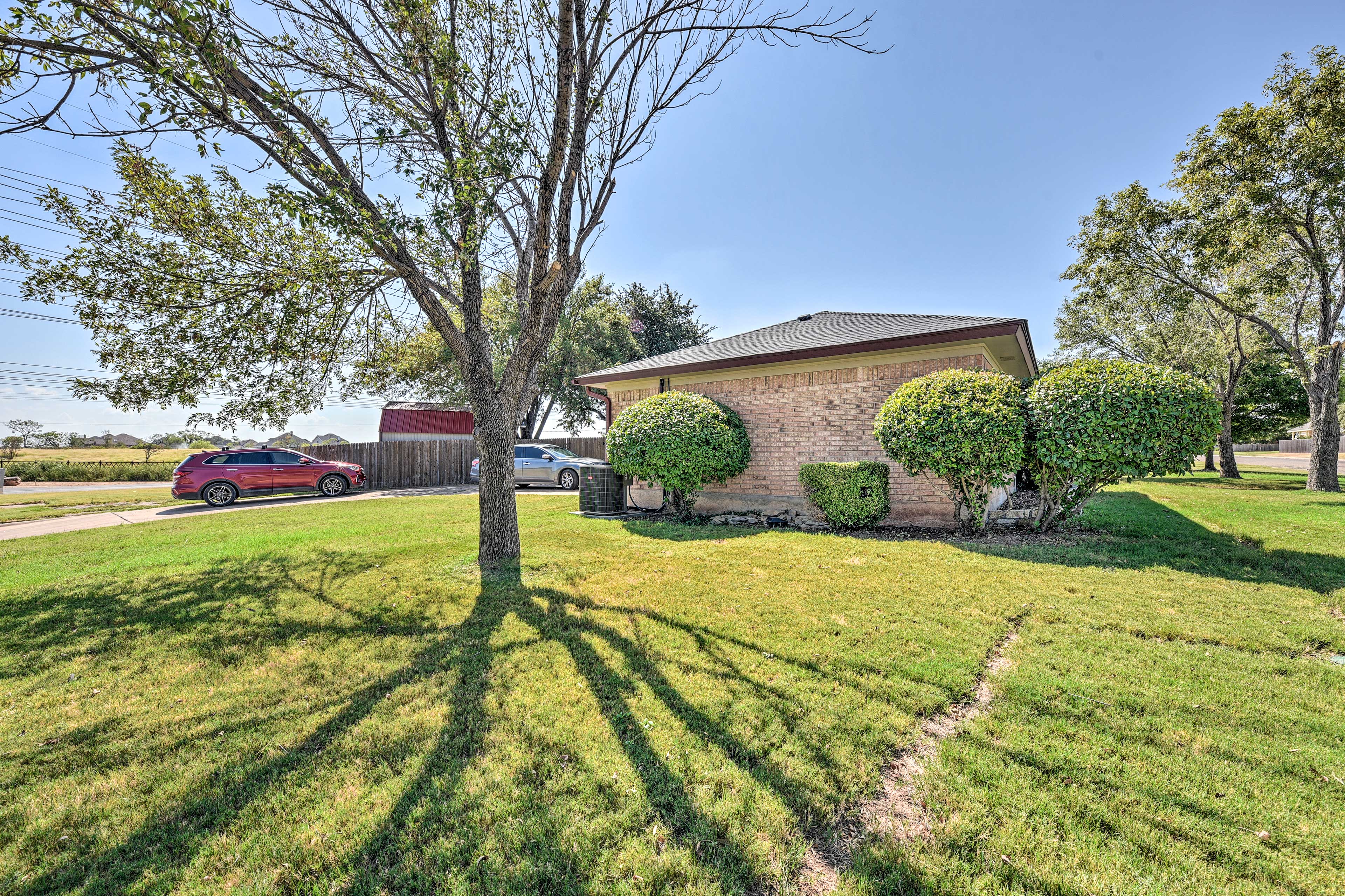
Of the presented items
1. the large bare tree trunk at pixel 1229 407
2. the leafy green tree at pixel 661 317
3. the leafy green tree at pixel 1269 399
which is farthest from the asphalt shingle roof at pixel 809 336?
the leafy green tree at pixel 1269 399

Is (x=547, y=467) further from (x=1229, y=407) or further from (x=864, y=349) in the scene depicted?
(x=1229, y=407)

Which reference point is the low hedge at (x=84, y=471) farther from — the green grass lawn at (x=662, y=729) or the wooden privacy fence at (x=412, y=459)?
the green grass lawn at (x=662, y=729)

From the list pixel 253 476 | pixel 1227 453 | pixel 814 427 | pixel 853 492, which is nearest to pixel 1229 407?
pixel 1227 453

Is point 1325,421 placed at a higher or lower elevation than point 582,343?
lower

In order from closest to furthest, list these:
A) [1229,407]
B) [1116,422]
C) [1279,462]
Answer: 1. [1116,422]
2. [1229,407]
3. [1279,462]

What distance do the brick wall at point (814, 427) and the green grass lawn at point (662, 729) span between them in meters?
2.64

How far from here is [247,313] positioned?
5.41 m

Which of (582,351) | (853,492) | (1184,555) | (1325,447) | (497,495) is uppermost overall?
(582,351)

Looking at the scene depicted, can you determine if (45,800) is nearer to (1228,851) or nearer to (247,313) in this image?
(1228,851)

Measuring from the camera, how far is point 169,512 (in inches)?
444

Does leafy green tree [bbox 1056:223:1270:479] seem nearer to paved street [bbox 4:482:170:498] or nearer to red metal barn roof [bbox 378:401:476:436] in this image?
red metal barn roof [bbox 378:401:476:436]

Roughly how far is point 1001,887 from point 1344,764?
1.96 m

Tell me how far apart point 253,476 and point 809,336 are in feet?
49.5

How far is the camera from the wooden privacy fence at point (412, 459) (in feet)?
59.9
